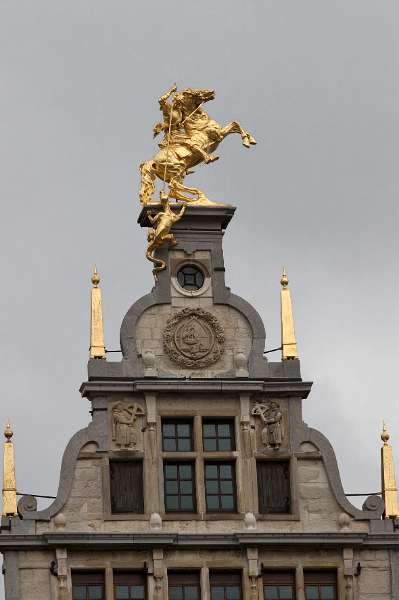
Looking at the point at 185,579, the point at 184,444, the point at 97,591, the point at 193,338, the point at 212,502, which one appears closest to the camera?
the point at 97,591

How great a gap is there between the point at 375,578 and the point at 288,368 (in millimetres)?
5641

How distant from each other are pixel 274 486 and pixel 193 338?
419 centimetres

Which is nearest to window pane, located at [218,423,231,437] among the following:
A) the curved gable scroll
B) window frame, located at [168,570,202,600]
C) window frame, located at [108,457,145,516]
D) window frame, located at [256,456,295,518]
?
window frame, located at [256,456,295,518]

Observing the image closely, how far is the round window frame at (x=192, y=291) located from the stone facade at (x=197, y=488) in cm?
5

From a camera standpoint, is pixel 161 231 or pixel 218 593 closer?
pixel 218 593

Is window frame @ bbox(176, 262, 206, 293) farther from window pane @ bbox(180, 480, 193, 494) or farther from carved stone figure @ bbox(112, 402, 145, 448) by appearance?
window pane @ bbox(180, 480, 193, 494)

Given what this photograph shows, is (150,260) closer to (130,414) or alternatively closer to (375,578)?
(130,414)

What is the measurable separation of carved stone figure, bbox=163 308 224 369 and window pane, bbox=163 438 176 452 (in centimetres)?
192

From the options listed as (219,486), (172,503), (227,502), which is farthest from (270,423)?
(172,503)

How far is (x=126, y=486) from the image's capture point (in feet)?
249

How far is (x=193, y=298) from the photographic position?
77.9 meters

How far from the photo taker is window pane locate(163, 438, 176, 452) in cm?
7644

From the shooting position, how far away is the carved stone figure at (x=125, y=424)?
2997 inches

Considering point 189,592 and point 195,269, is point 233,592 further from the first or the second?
point 195,269
